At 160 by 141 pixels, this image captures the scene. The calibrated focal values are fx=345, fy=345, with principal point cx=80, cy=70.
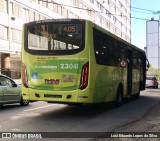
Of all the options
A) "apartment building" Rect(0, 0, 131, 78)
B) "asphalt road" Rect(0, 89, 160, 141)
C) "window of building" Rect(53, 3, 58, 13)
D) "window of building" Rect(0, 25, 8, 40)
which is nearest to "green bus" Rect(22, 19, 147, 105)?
"asphalt road" Rect(0, 89, 160, 141)

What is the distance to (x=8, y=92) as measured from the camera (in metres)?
13.8

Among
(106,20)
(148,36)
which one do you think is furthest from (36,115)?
(148,36)

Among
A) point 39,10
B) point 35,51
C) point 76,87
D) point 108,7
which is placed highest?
point 108,7

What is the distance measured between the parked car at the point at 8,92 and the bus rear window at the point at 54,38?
109 inches

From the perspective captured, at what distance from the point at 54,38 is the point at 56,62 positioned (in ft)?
2.75

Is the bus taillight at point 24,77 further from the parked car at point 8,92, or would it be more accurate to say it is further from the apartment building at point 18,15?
the apartment building at point 18,15

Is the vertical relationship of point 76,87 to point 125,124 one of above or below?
above

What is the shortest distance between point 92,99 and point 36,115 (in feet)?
6.77

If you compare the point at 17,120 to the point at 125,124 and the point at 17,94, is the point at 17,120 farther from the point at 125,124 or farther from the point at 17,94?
the point at 17,94

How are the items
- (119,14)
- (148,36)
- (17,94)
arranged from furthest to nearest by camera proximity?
(119,14), (148,36), (17,94)

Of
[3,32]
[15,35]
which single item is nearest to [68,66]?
[3,32]

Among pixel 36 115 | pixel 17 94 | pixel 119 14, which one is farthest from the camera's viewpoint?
pixel 119 14

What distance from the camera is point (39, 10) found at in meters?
49.1

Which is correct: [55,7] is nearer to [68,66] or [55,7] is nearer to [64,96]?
[68,66]
